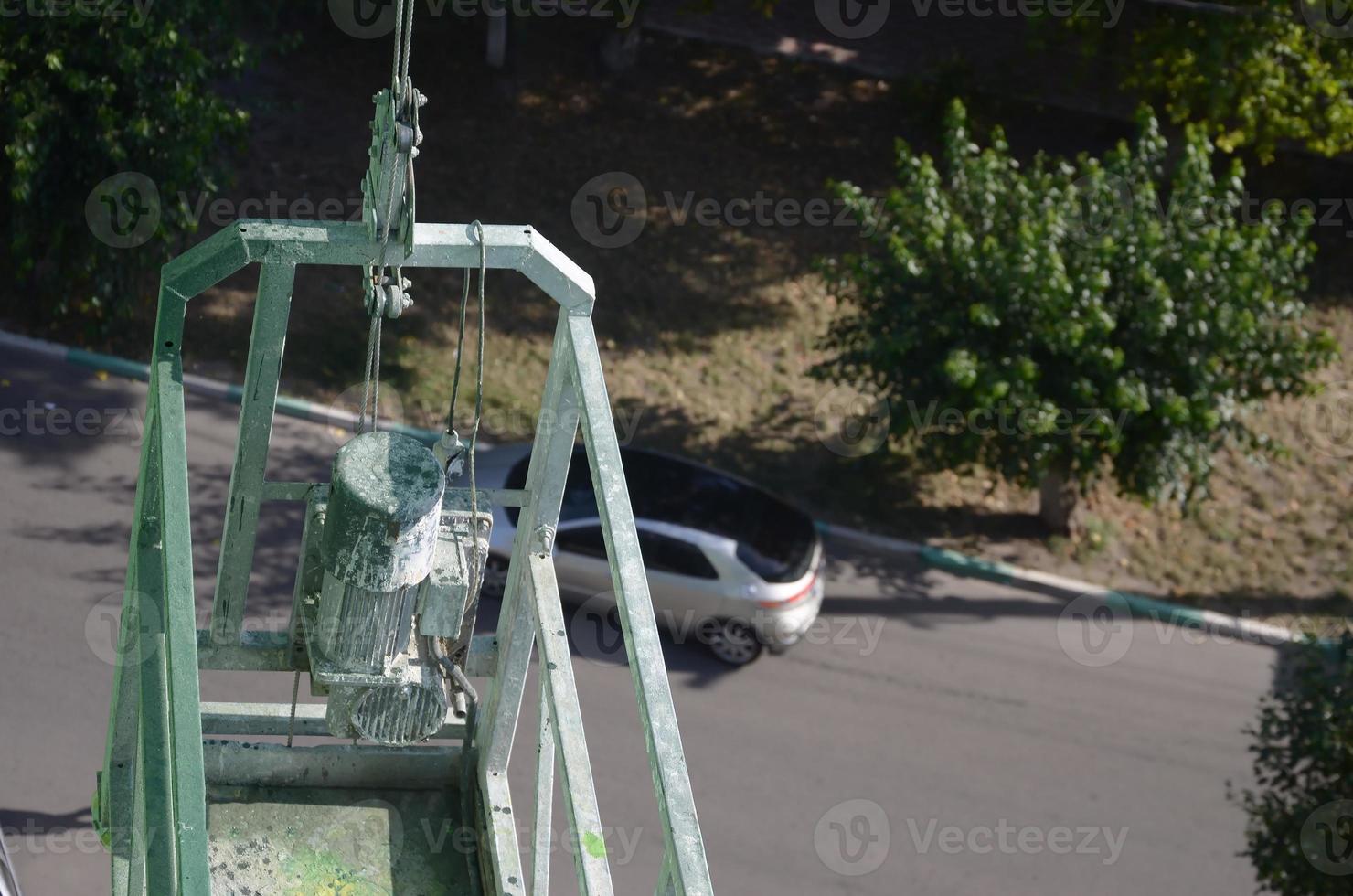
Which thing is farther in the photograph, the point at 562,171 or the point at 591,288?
the point at 562,171

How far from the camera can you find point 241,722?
21.4 ft

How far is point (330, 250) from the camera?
199 inches

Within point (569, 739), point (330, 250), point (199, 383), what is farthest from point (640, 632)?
point (199, 383)

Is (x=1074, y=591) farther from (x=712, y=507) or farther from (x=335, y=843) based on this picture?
(x=335, y=843)

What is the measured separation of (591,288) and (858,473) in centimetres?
1249

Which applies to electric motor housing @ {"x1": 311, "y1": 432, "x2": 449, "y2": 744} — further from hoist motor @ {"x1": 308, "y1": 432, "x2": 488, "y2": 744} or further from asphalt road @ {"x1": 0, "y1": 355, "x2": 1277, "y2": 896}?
asphalt road @ {"x1": 0, "y1": 355, "x2": 1277, "y2": 896}

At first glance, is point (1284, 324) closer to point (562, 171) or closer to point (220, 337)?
point (562, 171)

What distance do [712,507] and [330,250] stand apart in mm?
9932

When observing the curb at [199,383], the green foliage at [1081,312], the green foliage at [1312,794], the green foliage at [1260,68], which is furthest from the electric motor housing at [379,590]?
the green foliage at [1260,68]

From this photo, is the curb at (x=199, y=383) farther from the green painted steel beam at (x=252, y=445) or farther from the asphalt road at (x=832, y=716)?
the green painted steel beam at (x=252, y=445)

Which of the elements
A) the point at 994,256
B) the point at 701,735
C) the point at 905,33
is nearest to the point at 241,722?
the point at 701,735

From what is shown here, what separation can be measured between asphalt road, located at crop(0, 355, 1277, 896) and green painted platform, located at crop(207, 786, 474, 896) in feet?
20.6

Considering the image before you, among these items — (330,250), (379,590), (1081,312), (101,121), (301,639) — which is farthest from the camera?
A: (1081,312)

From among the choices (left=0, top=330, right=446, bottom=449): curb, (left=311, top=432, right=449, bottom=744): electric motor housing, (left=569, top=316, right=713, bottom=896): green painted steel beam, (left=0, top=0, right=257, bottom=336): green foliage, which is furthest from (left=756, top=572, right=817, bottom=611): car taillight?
(left=569, top=316, right=713, bottom=896): green painted steel beam
